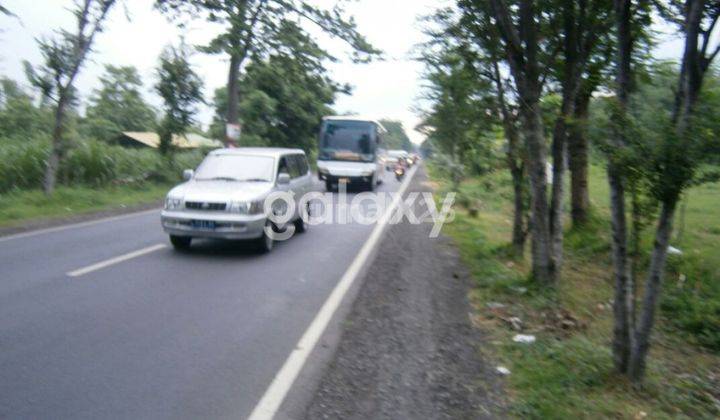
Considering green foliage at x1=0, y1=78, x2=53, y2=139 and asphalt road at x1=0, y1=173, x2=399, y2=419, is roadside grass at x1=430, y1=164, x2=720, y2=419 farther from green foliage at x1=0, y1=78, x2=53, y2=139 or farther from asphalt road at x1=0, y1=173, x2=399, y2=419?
green foliage at x1=0, y1=78, x2=53, y2=139

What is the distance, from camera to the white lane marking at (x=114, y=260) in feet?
25.8

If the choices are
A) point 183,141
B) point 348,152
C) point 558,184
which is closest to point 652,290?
point 558,184

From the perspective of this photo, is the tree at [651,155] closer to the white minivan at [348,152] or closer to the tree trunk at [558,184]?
the tree trunk at [558,184]

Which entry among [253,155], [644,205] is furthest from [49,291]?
[644,205]

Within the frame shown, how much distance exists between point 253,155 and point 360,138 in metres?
14.6

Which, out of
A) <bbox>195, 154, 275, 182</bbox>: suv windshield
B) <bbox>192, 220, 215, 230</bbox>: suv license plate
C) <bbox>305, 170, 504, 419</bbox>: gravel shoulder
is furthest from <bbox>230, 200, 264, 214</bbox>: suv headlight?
<bbox>305, 170, 504, 419</bbox>: gravel shoulder

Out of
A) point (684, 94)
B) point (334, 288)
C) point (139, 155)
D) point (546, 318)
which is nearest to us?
point (684, 94)

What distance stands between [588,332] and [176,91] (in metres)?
19.2

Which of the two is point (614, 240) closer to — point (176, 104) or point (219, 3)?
point (219, 3)

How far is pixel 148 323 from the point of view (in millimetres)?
5836

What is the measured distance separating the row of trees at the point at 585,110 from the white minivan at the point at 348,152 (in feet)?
33.3

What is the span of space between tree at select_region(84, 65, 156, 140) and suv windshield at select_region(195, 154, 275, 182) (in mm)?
39709

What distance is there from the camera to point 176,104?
2184cm

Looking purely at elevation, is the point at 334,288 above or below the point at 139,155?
below
